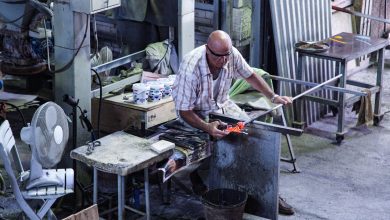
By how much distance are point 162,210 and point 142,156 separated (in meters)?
1.10

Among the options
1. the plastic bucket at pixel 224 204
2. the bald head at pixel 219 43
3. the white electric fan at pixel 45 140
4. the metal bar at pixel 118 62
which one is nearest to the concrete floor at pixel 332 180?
the plastic bucket at pixel 224 204

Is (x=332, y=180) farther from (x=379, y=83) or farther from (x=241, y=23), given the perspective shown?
(x=241, y=23)

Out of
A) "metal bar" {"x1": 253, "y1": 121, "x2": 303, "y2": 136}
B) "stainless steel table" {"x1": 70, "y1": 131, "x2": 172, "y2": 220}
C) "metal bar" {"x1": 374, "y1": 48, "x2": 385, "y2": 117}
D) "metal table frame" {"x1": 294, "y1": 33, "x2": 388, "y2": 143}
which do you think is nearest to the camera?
"stainless steel table" {"x1": 70, "y1": 131, "x2": 172, "y2": 220}

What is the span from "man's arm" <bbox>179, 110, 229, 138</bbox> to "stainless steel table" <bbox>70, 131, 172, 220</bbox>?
14.8 inches

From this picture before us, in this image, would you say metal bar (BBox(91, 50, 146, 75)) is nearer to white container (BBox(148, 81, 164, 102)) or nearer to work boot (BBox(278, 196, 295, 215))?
white container (BBox(148, 81, 164, 102))

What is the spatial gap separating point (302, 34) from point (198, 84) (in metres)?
2.78

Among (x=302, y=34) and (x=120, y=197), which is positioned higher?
(x=302, y=34)

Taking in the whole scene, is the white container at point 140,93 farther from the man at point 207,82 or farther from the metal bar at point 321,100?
the metal bar at point 321,100

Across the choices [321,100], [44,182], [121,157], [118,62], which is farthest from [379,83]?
[44,182]

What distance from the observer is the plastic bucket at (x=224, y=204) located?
644 cm

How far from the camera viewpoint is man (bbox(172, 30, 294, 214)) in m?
6.57

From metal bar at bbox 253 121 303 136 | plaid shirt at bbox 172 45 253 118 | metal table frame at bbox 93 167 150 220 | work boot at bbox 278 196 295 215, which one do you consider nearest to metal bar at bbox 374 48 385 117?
work boot at bbox 278 196 295 215

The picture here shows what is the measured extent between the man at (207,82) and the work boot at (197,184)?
0.63 m

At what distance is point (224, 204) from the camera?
676 cm
